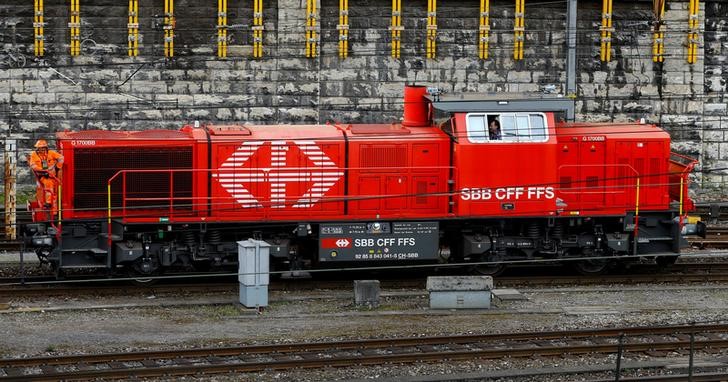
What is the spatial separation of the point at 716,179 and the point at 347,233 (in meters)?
15.4

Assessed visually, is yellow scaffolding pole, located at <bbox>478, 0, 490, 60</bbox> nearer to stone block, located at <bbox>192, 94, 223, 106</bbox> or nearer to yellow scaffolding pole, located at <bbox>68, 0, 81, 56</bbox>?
stone block, located at <bbox>192, 94, 223, 106</bbox>

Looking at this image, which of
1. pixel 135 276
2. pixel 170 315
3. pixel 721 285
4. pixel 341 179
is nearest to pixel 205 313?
pixel 170 315

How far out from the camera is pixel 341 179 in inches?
925

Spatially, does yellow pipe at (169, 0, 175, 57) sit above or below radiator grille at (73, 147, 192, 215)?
above

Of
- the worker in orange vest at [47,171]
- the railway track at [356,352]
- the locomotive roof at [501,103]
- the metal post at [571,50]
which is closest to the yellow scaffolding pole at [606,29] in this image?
the metal post at [571,50]

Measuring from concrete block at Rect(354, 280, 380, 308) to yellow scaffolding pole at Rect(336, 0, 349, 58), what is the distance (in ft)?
39.9

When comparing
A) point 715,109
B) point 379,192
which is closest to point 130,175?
point 379,192

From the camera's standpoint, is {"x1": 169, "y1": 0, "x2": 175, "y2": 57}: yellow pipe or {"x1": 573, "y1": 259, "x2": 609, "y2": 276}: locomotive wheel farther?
{"x1": 169, "y1": 0, "x2": 175, "y2": 57}: yellow pipe

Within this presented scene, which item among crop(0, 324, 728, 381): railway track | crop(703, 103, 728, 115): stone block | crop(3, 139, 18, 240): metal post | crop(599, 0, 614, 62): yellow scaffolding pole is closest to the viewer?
crop(0, 324, 728, 381): railway track

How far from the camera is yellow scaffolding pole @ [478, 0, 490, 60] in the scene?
108 feet

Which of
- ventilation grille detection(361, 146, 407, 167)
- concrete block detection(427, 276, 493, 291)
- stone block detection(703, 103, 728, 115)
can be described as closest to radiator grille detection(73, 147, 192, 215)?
ventilation grille detection(361, 146, 407, 167)

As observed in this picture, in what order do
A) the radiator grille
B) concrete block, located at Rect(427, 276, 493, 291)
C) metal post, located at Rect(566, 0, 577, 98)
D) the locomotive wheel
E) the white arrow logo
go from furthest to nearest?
metal post, located at Rect(566, 0, 577, 98) < the locomotive wheel < the white arrow logo < the radiator grille < concrete block, located at Rect(427, 276, 493, 291)

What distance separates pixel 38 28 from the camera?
31.9 m

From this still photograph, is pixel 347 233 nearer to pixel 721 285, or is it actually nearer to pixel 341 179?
pixel 341 179
